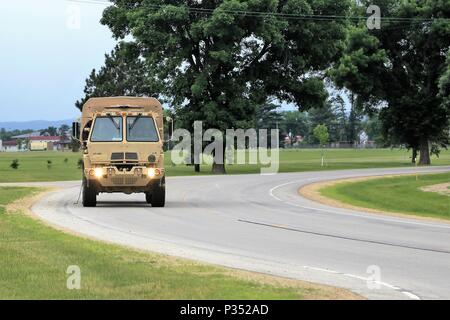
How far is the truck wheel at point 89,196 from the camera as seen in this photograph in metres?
22.3

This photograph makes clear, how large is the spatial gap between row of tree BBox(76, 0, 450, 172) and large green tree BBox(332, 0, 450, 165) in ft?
0.28

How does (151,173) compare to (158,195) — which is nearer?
(151,173)

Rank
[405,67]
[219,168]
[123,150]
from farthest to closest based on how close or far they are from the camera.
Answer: [405,67] < [219,168] < [123,150]

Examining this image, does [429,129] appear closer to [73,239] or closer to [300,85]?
[300,85]

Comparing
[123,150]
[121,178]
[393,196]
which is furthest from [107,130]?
[393,196]

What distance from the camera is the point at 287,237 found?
51.1 feet

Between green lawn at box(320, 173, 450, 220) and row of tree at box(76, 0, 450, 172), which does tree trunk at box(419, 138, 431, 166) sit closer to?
row of tree at box(76, 0, 450, 172)

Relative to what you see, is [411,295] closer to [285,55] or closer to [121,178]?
[121,178]

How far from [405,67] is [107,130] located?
49.1m

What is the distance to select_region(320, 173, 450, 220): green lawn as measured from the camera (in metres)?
26.0

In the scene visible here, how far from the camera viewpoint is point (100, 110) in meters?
23.1

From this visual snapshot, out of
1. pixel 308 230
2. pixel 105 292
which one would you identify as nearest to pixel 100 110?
pixel 308 230

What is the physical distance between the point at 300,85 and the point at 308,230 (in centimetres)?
4005

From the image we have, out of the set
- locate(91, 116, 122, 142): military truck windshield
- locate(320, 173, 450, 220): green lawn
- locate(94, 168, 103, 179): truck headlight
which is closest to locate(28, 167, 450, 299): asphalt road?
locate(94, 168, 103, 179): truck headlight
